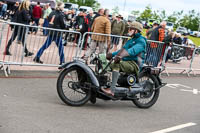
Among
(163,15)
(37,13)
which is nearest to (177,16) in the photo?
(163,15)

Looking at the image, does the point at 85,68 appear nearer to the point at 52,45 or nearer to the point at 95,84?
the point at 95,84

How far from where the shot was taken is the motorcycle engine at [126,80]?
7371mm

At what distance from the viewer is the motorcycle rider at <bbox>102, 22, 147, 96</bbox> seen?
23.4ft

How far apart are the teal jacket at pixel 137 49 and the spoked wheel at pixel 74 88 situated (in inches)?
32.8

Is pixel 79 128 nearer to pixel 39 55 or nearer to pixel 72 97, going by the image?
pixel 72 97

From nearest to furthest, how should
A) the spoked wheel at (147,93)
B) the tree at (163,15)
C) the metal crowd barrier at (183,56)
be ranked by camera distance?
the spoked wheel at (147,93), the metal crowd barrier at (183,56), the tree at (163,15)

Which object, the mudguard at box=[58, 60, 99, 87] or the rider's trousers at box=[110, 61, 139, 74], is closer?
the mudguard at box=[58, 60, 99, 87]

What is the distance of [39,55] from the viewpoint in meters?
10.4

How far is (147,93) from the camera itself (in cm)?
776

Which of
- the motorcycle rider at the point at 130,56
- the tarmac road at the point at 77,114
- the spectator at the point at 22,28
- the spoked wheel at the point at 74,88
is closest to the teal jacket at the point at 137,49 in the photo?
the motorcycle rider at the point at 130,56

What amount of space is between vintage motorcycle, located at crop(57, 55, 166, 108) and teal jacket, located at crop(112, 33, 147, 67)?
29 centimetres

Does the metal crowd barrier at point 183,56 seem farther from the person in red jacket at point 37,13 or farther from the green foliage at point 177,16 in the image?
the green foliage at point 177,16

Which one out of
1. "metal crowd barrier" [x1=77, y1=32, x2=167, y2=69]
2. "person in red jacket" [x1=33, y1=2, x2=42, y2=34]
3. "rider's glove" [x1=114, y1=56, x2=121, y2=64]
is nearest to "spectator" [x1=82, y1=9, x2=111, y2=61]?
"metal crowd barrier" [x1=77, y1=32, x2=167, y2=69]

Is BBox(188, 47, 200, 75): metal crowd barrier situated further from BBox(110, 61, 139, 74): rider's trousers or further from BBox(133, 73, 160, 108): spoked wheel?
BBox(110, 61, 139, 74): rider's trousers
